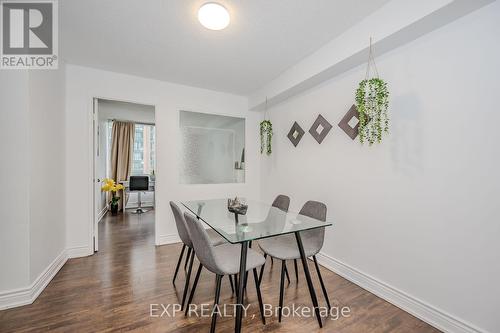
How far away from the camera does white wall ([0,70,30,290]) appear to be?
5.69ft

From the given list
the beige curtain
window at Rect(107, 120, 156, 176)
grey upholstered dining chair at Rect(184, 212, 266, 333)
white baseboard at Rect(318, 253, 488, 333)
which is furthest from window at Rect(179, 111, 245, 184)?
window at Rect(107, 120, 156, 176)

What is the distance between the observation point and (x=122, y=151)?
18.3ft

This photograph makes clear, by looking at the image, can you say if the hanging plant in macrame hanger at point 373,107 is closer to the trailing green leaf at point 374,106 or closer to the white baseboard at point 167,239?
the trailing green leaf at point 374,106

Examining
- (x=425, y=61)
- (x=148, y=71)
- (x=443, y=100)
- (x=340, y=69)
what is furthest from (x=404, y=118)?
(x=148, y=71)

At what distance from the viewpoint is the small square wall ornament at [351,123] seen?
7.48 ft

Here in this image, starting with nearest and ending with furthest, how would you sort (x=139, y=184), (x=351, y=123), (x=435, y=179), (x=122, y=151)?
(x=435, y=179) < (x=351, y=123) < (x=139, y=184) < (x=122, y=151)

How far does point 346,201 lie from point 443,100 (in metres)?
1.26

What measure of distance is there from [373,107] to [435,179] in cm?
77

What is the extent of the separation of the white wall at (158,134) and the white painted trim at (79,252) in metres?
0.01

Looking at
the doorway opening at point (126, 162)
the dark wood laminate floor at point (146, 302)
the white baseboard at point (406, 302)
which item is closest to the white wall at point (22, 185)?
the dark wood laminate floor at point (146, 302)

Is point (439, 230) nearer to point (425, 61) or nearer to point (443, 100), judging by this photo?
point (443, 100)

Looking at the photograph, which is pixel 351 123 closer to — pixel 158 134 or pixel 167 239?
pixel 158 134

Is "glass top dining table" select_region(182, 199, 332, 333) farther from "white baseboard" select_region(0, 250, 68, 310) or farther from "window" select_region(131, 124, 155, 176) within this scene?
"window" select_region(131, 124, 155, 176)

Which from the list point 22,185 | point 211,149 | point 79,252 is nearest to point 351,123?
point 211,149
